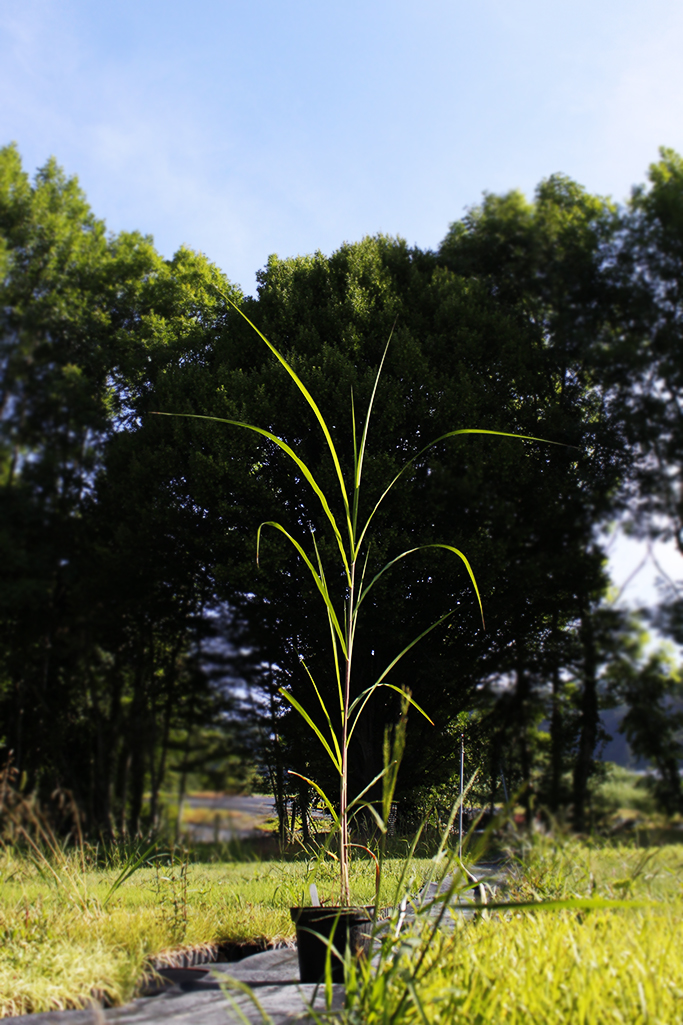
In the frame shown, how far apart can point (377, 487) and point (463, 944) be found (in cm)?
535

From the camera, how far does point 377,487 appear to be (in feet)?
22.9

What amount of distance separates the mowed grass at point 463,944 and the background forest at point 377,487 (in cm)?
283

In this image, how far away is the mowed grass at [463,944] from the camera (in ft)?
4.42

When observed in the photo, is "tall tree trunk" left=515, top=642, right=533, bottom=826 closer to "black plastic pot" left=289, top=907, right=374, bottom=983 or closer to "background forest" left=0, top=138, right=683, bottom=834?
"background forest" left=0, top=138, right=683, bottom=834

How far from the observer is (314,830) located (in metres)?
4.02

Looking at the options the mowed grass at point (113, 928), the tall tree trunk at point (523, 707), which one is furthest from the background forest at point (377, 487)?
the mowed grass at point (113, 928)

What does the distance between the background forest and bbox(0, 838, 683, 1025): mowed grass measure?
283 centimetres

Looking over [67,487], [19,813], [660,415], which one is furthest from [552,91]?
[67,487]

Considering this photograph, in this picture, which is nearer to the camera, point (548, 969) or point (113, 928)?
point (548, 969)

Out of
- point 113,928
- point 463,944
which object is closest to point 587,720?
point 463,944

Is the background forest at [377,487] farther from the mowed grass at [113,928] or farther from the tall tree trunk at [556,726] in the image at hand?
the mowed grass at [113,928]

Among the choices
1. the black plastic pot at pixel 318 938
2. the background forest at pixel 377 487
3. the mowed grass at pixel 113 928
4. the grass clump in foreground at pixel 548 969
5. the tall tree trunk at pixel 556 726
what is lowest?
the mowed grass at pixel 113 928

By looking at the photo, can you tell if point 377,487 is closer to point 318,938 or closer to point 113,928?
point 113,928

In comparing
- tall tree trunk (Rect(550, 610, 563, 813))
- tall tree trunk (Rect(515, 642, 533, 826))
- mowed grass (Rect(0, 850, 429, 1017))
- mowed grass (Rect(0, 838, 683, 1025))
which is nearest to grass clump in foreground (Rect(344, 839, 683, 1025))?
mowed grass (Rect(0, 838, 683, 1025))
